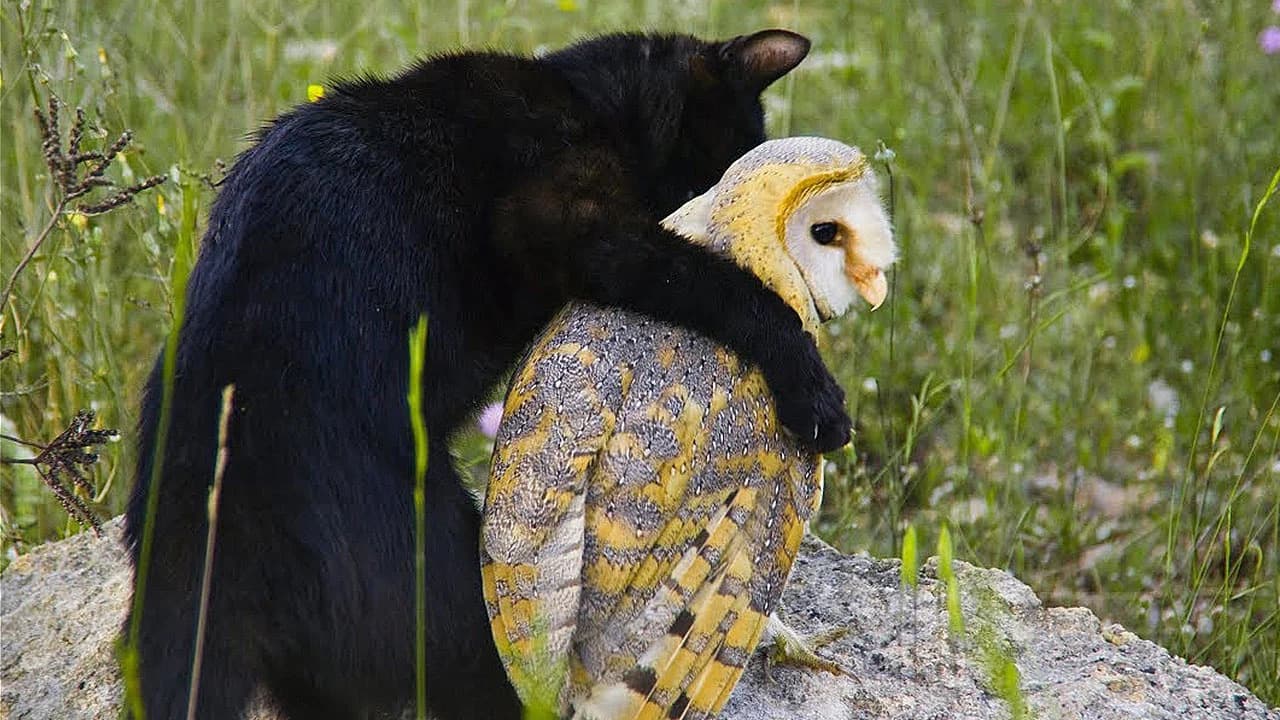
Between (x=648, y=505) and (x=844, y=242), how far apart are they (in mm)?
699

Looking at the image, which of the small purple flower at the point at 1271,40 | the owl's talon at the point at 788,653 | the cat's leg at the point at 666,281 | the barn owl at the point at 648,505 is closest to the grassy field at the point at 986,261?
the small purple flower at the point at 1271,40

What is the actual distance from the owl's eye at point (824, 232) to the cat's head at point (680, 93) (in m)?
0.80

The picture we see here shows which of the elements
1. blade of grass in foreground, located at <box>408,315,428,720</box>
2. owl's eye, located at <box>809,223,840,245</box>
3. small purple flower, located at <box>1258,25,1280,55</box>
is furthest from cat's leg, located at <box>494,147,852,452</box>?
small purple flower, located at <box>1258,25,1280,55</box>

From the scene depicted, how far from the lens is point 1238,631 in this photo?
418 centimetres

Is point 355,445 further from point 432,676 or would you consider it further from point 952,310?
point 952,310

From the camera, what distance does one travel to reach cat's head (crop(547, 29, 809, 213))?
4004 mm

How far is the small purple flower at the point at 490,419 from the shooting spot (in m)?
3.50

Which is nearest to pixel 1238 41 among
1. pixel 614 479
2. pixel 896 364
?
pixel 896 364

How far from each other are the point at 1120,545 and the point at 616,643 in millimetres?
2548

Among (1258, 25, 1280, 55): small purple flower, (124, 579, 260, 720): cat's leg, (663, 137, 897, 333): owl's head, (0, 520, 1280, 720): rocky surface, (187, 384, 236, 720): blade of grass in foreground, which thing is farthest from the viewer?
(1258, 25, 1280, 55): small purple flower

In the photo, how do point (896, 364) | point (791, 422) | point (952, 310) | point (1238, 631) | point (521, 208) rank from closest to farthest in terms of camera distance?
point (791, 422) → point (521, 208) → point (1238, 631) → point (896, 364) → point (952, 310)

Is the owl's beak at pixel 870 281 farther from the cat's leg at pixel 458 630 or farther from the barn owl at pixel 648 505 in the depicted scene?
the cat's leg at pixel 458 630

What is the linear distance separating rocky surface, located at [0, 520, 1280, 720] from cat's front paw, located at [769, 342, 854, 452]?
1.50 ft

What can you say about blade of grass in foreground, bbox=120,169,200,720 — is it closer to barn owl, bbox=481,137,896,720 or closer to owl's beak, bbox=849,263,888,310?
barn owl, bbox=481,137,896,720
